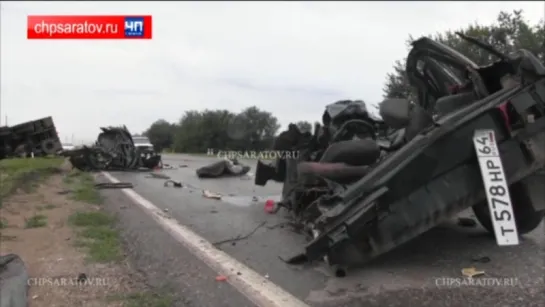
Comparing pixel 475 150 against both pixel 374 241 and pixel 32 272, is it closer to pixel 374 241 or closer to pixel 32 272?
pixel 374 241

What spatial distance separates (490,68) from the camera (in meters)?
4.62

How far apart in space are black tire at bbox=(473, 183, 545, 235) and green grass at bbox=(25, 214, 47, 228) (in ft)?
17.7

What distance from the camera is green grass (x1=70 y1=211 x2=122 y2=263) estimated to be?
4.97 m

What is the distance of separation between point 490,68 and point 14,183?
10.4m

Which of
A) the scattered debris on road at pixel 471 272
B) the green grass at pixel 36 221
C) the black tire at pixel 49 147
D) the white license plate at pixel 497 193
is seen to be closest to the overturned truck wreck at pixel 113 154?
the black tire at pixel 49 147

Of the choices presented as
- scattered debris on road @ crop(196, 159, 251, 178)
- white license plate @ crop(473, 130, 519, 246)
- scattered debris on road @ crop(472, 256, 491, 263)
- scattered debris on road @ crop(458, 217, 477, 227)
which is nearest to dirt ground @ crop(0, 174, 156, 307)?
white license plate @ crop(473, 130, 519, 246)

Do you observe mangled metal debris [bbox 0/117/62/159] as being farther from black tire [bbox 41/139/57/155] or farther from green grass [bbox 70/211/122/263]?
green grass [bbox 70/211/122/263]

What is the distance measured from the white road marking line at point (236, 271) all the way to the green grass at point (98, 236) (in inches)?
28.3

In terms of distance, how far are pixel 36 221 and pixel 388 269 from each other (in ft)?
16.2

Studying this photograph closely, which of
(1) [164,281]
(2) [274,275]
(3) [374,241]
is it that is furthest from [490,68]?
(1) [164,281]

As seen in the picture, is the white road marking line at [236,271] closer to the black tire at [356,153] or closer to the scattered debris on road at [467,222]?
the black tire at [356,153]

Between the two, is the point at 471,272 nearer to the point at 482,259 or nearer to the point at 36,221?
the point at 482,259

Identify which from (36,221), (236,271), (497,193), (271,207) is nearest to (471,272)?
(497,193)

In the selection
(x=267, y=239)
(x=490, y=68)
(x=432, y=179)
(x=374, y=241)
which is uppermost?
(x=490, y=68)
